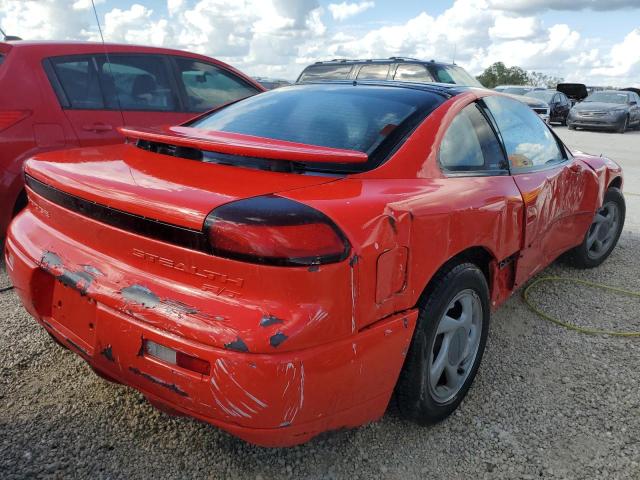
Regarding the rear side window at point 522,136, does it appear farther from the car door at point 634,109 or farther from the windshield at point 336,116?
the car door at point 634,109

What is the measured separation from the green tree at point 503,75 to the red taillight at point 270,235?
176 ft

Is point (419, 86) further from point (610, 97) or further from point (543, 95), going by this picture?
point (610, 97)

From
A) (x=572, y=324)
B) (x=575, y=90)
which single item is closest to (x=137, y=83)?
(x=572, y=324)

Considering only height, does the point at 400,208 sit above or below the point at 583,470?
above

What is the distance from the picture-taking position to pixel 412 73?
810 centimetres

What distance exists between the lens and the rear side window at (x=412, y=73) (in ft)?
26.2

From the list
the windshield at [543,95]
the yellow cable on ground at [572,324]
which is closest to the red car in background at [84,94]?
the yellow cable on ground at [572,324]

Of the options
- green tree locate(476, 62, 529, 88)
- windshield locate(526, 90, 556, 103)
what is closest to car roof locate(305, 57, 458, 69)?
windshield locate(526, 90, 556, 103)

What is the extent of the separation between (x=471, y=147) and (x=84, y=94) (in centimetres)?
307

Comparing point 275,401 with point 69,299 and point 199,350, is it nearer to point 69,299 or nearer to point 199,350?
point 199,350

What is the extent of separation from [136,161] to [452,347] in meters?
1.49

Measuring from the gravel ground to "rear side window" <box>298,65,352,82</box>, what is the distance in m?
6.76

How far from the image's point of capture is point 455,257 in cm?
218

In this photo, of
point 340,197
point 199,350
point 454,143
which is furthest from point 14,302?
point 454,143
